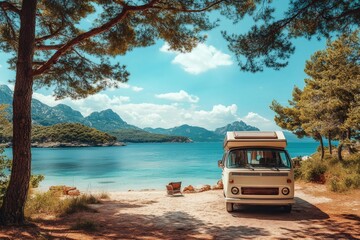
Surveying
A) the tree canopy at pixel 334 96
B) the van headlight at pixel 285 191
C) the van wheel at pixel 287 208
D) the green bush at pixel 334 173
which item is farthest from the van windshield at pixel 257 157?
the green bush at pixel 334 173

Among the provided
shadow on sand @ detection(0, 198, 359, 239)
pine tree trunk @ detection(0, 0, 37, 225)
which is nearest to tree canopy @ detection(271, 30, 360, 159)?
shadow on sand @ detection(0, 198, 359, 239)

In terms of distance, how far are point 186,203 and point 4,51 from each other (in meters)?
9.33

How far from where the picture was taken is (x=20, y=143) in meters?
7.70

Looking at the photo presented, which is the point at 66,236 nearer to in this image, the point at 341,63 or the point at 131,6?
the point at 131,6

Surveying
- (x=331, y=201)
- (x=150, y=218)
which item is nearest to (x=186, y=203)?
(x=150, y=218)

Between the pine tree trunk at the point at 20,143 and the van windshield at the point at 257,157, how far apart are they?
620 cm

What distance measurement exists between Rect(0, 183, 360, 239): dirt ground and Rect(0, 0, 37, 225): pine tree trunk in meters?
0.59

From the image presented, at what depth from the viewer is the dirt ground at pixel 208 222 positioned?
713 centimetres

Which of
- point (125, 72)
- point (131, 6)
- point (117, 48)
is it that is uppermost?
point (131, 6)

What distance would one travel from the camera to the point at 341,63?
12.2m

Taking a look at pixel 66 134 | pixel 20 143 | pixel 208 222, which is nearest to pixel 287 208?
pixel 208 222

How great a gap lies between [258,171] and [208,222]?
2218 millimetres

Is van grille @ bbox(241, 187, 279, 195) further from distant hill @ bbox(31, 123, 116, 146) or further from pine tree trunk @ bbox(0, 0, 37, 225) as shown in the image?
distant hill @ bbox(31, 123, 116, 146)

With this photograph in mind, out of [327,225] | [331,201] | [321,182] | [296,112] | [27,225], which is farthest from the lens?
[296,112]
